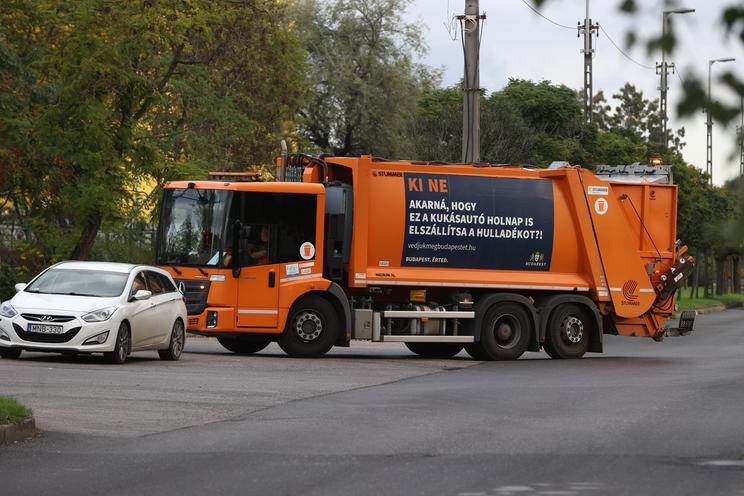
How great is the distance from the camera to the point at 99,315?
20.1 meters

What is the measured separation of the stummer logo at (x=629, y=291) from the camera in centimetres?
2611

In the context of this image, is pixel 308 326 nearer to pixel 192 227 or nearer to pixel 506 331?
pixel 192 227

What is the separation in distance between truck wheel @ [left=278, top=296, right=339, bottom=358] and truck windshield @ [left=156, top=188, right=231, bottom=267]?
1576mm

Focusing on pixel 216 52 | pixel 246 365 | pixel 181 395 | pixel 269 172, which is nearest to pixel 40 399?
pixel 181 395

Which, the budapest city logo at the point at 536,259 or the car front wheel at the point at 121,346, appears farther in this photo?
the budapest city logo at the point at 536,259

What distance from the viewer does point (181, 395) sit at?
1625cm

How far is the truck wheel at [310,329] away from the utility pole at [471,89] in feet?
22.4

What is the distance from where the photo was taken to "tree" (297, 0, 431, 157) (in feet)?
205

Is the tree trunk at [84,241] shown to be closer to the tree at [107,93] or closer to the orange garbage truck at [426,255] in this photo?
the tree at [107,93]

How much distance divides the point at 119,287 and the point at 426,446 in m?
10.3

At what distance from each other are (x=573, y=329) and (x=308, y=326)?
5060 millimetres

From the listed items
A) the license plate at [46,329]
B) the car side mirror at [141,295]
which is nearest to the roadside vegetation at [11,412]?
the license plate at [46,329]

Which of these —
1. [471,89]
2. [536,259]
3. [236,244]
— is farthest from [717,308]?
[236,244]

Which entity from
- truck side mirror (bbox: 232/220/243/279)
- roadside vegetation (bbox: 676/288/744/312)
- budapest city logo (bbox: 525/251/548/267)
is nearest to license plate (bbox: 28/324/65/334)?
truck side mirror (bbox: 232/220/243/279)
